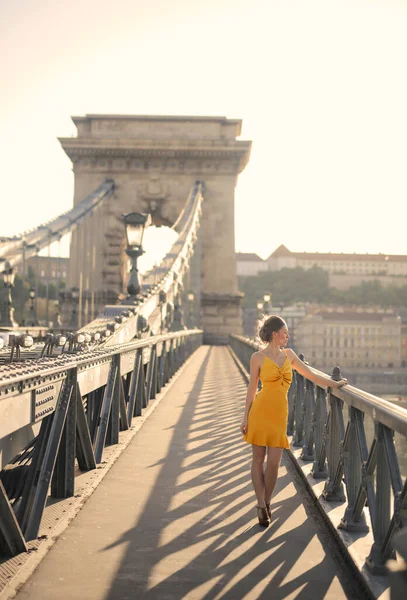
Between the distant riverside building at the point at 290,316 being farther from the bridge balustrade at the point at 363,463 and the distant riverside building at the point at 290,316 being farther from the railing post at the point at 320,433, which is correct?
the bridge balustrade at the point at 363,463

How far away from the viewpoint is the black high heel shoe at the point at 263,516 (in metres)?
4.61

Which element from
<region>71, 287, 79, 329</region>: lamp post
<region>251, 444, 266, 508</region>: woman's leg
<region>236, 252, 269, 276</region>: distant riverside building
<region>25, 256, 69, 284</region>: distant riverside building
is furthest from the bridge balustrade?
<region>236, 252, 269, 276</region>: distant riverside building

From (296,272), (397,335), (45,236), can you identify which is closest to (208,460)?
(45,236)

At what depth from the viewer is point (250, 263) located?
159 metres

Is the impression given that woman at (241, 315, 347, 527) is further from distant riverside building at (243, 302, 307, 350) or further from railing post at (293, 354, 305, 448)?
distant riverside building at (243, 302, 307, 350)

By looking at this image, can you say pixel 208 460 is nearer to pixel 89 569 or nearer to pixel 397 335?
pixel 89 569

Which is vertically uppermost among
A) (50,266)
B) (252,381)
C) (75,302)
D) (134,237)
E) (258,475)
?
(50,266)

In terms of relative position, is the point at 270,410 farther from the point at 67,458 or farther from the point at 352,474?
the point at 67,458

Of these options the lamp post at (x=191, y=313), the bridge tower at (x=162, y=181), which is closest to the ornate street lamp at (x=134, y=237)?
the lamp post at (x=191, y=313)

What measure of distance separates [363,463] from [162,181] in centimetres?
3949

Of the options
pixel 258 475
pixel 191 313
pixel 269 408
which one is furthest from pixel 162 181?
pixel 258 475

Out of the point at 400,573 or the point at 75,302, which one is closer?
the point at 400,573

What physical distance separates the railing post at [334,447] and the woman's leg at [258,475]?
0.48 metres

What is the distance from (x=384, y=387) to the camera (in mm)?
69062
